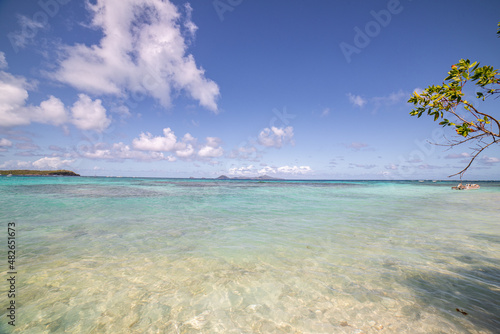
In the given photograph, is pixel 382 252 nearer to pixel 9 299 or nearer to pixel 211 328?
pixel 211 328

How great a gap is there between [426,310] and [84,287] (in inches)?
244

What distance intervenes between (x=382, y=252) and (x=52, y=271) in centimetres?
847

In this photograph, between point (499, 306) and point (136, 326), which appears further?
point (499, 306)

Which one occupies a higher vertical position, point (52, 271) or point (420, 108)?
point (420, 108)

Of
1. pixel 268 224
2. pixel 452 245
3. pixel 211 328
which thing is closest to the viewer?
pixel 211 328

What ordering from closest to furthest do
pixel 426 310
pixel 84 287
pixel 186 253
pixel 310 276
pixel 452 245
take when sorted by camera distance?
pixel 426 310
pixel 84 287
pixel 310 276
pixel 186 253
pixel 452 245

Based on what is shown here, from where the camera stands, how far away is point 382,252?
585cm

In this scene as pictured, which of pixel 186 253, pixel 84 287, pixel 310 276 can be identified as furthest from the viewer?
pixel 186 253

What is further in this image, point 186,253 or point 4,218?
point 4,218

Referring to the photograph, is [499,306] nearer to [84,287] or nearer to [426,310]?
[426,310]

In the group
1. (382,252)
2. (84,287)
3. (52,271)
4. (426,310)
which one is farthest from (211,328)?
(382,252)

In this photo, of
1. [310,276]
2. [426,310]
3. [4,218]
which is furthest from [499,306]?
[4,218]

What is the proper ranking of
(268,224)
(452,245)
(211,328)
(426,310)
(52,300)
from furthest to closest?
(268,224) < (452,245) < (52,300) < (426,310) < (211,328)

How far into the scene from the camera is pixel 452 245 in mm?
6496
